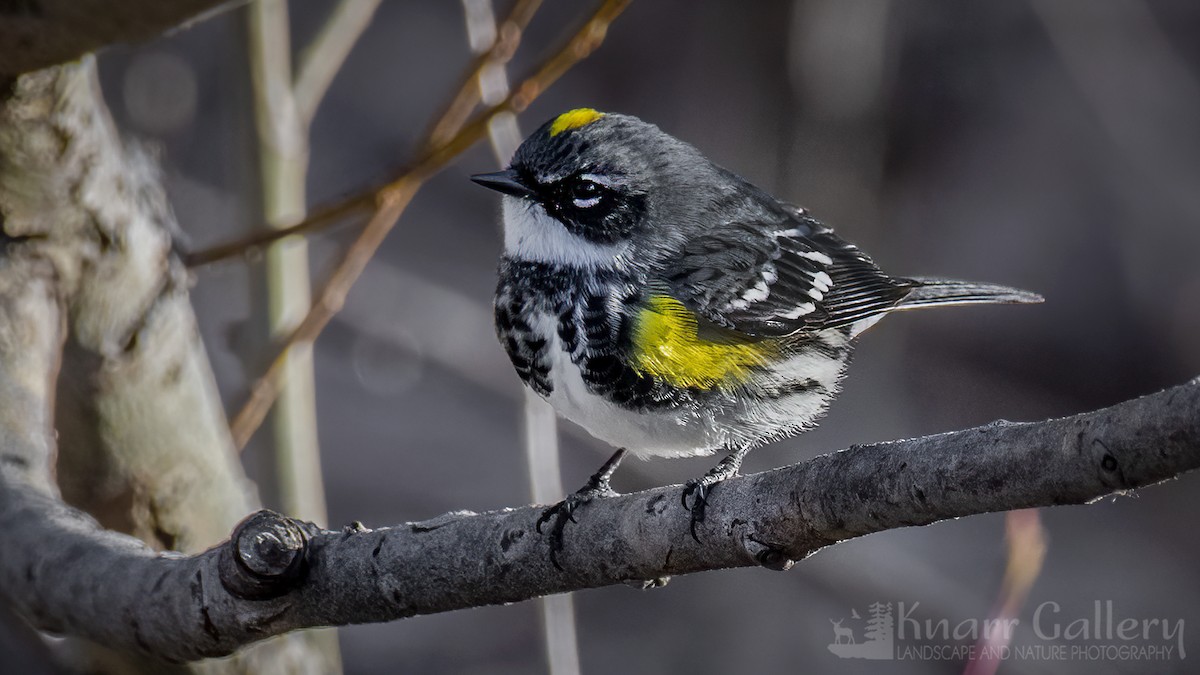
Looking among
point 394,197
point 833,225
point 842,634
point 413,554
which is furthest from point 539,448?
point 833,225

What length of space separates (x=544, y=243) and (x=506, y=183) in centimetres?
23

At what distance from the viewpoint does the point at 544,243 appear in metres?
3.74

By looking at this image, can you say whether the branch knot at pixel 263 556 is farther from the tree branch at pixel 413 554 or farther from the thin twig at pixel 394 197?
the thin twig at pixel 394 197

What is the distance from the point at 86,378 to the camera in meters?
3.36

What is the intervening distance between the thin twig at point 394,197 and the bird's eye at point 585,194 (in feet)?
0.95

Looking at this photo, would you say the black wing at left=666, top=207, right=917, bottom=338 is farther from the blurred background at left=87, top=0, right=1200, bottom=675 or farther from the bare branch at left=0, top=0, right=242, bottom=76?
the blurred background at left=87, top=0, right=1200, bottom=675

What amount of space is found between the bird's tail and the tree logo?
2320 millimetres

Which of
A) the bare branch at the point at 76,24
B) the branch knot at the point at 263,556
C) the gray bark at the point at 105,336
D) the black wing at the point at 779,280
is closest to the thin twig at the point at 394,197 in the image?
the gray bark at the point at 105,336

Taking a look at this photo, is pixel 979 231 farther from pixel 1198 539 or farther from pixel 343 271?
pixel 343 271

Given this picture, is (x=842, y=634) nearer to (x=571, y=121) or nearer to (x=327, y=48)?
(x=571, y=121)

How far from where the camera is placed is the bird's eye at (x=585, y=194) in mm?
3748

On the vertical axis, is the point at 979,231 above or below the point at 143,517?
above

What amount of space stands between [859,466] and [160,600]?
1.56 meters

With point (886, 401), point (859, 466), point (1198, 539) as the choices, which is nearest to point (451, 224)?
point (886, 401)
